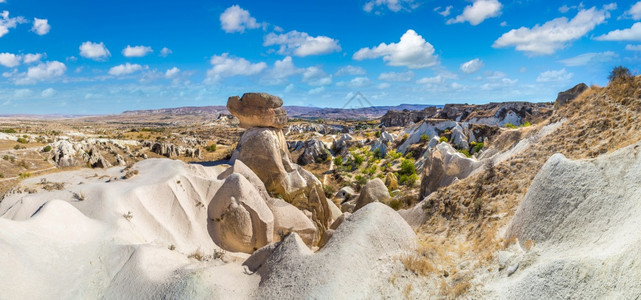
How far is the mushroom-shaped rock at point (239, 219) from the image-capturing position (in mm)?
13938

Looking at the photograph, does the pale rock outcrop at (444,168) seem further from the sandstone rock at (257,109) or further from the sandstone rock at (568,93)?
the sandstone rock at (257,109)

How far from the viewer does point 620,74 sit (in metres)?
13.4

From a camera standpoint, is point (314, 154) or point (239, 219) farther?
point (314, 154)

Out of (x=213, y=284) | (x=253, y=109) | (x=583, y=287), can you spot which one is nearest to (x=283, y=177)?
(x=253, y=109)

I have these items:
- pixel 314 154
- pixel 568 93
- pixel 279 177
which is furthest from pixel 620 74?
pixel 314 154

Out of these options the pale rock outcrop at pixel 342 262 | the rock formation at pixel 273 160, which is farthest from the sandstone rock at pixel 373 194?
the pale rock outcrop at pixel 342 262

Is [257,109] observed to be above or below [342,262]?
above

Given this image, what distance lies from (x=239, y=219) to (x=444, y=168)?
40.7 ft

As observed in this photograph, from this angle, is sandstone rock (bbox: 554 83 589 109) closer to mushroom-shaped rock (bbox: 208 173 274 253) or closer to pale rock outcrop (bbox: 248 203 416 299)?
pale rock outcrop (bbox: 248 203 416 299)

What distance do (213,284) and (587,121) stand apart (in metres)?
14.2

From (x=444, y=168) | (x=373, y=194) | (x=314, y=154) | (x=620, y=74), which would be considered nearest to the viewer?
(x=620, y=74)

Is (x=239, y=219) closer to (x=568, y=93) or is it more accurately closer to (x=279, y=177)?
(x=279, y=177)

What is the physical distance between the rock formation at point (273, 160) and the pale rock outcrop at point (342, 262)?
995cm

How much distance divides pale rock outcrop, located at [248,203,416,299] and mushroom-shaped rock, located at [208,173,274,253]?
456cm
